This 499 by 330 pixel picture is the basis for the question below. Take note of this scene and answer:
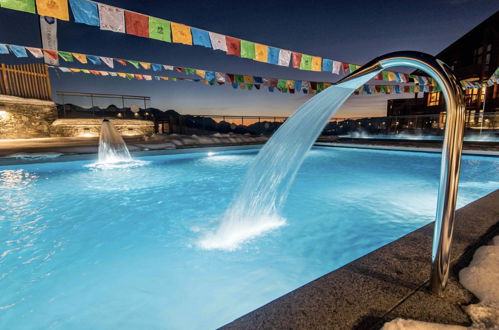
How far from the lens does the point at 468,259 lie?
1557mm

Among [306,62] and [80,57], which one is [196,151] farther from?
[306,62]

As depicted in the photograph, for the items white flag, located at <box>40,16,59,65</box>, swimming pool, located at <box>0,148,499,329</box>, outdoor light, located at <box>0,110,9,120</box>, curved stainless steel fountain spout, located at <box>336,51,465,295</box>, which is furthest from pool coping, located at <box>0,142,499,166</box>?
curved stainless steel fountain spout, located at <box>336,51,465,295</box>

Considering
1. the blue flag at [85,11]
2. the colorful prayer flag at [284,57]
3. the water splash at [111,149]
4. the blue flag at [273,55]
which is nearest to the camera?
the blue flag at [85,11]

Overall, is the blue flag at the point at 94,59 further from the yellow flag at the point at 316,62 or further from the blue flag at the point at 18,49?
the yellow flag at the point at 316,62

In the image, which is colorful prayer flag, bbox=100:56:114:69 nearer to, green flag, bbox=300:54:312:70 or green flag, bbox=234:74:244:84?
green flag, bbox=234:74:244:84

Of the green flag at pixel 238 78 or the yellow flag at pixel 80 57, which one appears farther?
the green flag at pixel 238 78

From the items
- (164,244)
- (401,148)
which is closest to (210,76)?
(164,244)

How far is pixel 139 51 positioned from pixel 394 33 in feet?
53.8

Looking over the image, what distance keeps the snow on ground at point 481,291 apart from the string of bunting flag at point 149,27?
11.1ft

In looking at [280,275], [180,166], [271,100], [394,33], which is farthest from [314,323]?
[271,100]

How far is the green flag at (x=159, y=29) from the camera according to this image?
16.9ft

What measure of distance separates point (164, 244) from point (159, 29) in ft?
15.4

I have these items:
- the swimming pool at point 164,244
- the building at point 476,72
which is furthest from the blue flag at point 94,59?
the building at point 476,72

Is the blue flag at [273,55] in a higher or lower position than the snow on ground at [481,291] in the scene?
higher
